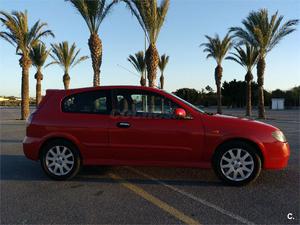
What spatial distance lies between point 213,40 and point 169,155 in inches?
1329

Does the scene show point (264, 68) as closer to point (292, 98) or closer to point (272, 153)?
point (272, 153)

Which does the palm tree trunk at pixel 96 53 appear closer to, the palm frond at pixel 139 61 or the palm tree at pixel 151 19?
the palm tree at pixel 151 19

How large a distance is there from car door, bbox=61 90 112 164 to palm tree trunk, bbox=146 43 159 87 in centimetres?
1949

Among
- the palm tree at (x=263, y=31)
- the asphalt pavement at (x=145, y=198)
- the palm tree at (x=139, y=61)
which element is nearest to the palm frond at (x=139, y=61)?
the palm tree at (x=139, y=61)

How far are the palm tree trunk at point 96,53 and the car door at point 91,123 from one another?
18.2 m

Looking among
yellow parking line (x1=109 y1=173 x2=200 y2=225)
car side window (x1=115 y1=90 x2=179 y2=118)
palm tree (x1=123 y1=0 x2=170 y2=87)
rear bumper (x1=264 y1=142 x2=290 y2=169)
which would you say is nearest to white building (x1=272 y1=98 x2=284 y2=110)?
palm tree (x1=123 y1=0 x2=170 y2=87)

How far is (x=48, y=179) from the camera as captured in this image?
668 centimetres

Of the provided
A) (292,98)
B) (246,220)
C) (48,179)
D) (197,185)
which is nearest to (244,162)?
(197,185)

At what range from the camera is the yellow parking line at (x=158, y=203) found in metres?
4.52

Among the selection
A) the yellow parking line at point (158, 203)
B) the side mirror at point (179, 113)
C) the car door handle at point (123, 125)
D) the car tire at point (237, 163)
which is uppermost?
the side mirror at point (179, 113)

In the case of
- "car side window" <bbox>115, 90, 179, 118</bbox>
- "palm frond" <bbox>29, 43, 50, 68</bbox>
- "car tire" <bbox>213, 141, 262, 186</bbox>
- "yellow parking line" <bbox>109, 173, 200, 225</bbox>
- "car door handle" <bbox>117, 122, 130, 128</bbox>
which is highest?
"palm frond" <bbox>29, 43, 50, 68</bbox>

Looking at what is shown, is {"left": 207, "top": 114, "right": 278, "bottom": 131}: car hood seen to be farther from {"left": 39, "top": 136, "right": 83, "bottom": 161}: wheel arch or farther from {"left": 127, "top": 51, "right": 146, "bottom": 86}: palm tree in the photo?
{"left": 127, "top": 51, "right": 146, "bottom": 86}: palm tree

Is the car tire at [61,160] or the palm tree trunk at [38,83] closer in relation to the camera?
the car tire at [61,160]

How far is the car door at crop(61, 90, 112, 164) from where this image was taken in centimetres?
641
